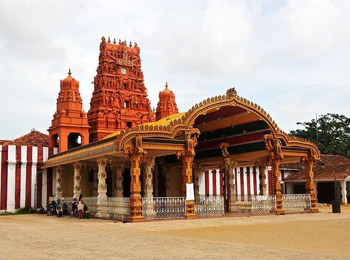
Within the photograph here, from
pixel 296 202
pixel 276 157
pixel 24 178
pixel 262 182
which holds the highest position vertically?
pixel 276 157

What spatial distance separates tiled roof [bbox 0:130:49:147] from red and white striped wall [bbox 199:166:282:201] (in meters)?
13.3

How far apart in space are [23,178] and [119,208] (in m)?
10.7

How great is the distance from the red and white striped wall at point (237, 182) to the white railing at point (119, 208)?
12.7 m

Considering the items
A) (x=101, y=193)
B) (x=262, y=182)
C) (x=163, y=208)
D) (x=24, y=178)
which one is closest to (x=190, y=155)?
(x=163, y=208)

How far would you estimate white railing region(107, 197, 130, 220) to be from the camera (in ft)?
62.3

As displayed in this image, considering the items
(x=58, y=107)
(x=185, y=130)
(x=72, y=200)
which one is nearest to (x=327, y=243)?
(x=185, y=130)

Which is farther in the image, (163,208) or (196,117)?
(196,117)

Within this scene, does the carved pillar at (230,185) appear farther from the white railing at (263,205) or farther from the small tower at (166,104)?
the small tower at (166,104)

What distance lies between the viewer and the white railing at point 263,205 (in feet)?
75.0

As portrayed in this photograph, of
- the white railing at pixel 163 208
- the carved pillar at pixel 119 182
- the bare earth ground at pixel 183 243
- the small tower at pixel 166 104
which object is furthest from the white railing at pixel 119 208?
the small tower at pixel 166 104

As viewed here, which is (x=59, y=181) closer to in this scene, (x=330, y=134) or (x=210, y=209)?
(x=210, y=209)

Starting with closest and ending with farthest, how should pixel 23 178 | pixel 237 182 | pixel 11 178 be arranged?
pixel 11 178 < pixel 23 178 < pixel 237 182

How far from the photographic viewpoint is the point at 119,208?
19.5 m

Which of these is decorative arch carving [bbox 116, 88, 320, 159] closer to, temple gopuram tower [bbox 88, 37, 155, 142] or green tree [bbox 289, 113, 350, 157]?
temple gopuram tower [bbox 88, 37, 155, 142]
